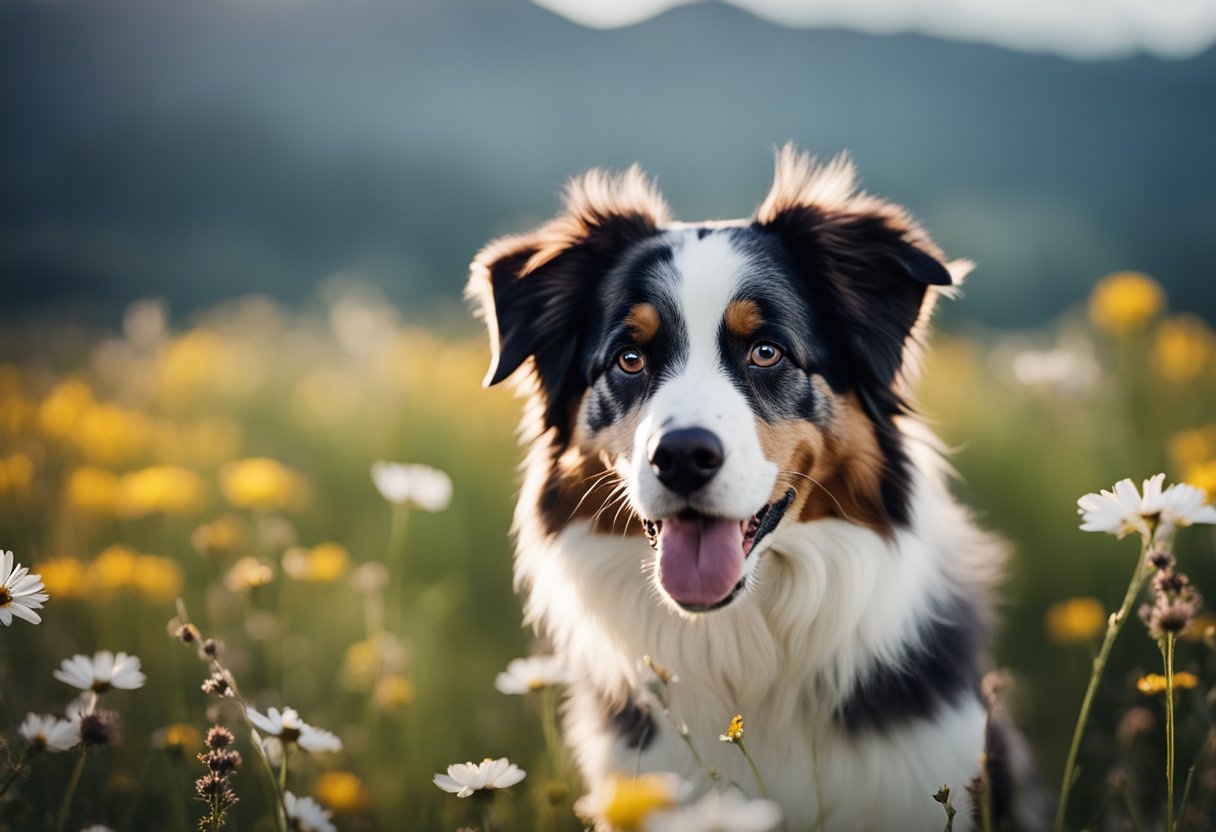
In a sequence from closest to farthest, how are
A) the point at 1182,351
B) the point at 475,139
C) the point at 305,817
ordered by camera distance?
the point at 305,817 < the point at 1182,351 < the point at 475,139

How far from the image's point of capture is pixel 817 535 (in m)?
2.56

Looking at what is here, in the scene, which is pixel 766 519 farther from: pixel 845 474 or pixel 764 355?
pixel 764 355

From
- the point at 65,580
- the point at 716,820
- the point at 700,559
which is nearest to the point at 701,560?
the point at 700,559

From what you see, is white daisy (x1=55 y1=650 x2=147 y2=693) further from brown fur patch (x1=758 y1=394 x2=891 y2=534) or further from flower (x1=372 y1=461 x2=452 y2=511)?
brown fur patch (x1=758 y1=394 x2=891 y2=534)

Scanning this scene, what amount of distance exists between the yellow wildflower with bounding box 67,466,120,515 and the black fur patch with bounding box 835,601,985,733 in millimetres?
2998

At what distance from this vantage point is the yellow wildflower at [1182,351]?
Answer: 447cm

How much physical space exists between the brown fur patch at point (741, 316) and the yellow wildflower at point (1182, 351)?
3221 mm

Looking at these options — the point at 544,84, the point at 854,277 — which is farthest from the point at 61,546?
the point at 544,84

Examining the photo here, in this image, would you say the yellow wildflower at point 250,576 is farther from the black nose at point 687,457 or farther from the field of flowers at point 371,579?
the black nose at point 687,457

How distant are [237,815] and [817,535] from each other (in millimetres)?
2098

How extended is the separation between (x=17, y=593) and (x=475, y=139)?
79.0 ft

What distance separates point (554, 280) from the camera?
2.85 m

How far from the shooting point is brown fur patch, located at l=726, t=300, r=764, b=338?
246 centimetres

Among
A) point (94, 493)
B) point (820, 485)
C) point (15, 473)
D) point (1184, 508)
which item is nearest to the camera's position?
point (1184, 508)
